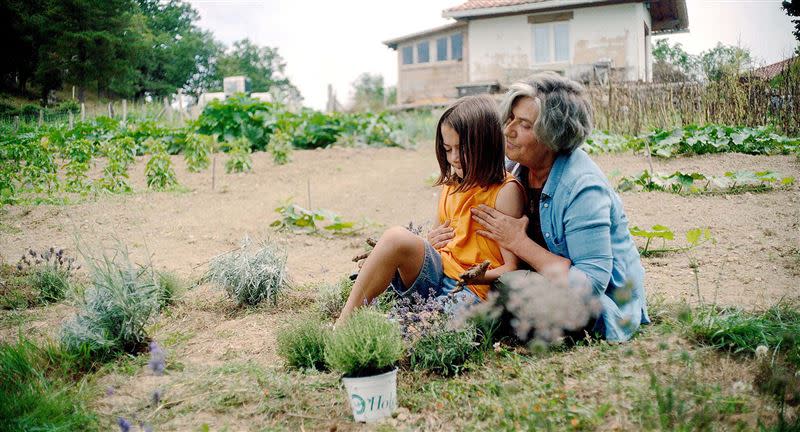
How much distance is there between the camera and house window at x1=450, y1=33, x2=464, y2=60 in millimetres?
19609

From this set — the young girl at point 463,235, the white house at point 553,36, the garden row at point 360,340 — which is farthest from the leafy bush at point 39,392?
the white house at point 553,36

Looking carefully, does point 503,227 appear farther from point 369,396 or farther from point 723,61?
point 723,61

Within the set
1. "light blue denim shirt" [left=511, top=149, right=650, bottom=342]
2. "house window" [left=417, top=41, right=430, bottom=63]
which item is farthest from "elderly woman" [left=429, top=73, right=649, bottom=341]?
"house window" [left=417, top=41, right=430, bottom=63]

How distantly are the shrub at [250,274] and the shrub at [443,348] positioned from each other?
120cm

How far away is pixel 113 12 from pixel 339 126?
6708 mm

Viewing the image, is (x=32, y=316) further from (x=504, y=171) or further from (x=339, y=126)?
(x=339, y=126)

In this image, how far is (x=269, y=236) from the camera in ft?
13.6

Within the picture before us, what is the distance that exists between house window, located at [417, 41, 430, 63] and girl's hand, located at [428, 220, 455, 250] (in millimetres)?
18435

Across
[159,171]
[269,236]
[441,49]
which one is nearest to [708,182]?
[269,236]

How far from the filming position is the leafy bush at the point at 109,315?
2422 millimetres

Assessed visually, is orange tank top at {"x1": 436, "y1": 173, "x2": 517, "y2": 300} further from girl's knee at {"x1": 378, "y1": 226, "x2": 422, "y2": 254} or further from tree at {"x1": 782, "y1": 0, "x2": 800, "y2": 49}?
tree at {"x1": 782, "y1": 0, "x2": 800, "y2": 49}

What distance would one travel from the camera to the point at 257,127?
10.0m

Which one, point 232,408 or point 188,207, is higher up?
point 188,207

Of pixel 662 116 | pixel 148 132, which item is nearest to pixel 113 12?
pixel 148 132
